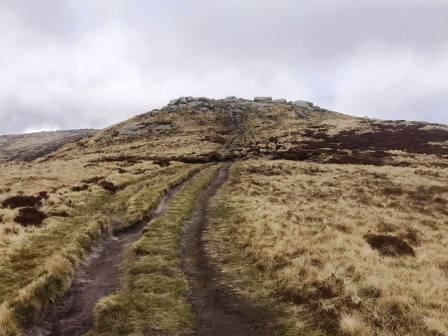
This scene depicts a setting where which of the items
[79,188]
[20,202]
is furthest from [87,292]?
[79,188]

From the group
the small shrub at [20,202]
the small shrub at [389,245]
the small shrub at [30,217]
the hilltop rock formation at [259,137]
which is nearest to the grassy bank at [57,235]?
the small shrub at [30,217]

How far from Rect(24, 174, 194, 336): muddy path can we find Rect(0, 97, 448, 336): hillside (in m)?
0.06

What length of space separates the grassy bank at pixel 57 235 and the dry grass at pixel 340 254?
569 centimetres

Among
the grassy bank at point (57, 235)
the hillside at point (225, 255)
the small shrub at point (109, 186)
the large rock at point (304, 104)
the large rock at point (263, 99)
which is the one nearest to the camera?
the hillside at point (225, 255)

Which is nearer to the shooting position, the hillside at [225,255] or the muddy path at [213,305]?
the muddy path at [213,305]

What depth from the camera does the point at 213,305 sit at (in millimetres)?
13883

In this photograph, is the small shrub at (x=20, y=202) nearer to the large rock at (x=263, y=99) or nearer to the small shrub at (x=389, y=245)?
the small shrub at (x=389, y=245)

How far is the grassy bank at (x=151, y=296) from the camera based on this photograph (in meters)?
12.2

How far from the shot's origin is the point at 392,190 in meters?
39.0

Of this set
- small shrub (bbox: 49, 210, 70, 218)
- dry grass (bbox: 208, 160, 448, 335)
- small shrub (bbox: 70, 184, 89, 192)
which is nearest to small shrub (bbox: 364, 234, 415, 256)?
dry grass (bbox: 208, 160, 448, 335)

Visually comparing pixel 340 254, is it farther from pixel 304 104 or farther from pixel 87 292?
pixel 304 104

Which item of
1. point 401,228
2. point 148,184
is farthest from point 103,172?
point 401,228

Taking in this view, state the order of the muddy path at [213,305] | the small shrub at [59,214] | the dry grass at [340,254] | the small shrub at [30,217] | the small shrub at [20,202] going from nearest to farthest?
the muddy path at [213,305], the dry grass at [340,254], the small shrub at [30,217], the small shrub at [59,214], the small shrub at [20,202]

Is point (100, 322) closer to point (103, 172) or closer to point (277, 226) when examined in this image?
point (277, 226)
